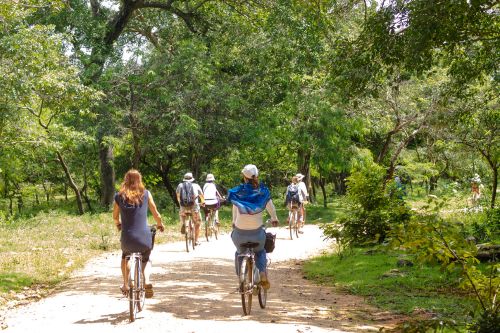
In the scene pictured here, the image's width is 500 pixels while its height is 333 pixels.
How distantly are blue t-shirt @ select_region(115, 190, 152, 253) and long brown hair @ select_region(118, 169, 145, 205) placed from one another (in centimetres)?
6

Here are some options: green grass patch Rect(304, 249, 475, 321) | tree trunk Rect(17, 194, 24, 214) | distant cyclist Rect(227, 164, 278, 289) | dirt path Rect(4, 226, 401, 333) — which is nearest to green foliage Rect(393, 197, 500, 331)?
green grass patch Rect(304, 249, 475, 321)

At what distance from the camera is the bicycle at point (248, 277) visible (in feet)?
Answer: 27.3

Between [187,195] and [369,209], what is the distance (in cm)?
457

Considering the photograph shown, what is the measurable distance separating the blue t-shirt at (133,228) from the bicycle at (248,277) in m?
1.27

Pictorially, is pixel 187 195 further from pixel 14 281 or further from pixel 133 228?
pixel 133 228

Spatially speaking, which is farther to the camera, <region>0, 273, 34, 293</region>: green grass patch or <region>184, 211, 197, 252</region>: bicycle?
<region>184, 211, 197, 252</region>: bicycle

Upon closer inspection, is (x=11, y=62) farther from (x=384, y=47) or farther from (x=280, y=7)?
(x=280, y=7)

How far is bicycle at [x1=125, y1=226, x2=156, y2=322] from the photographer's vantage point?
313 inches

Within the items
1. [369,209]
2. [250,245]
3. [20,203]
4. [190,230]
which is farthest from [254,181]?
[20,203]

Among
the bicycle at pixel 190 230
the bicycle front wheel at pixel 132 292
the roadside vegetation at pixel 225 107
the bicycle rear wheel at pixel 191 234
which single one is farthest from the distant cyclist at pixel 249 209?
the bicycle rear wheel at pixel 191 234

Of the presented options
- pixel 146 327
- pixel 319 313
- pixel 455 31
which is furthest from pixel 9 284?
pixel 455 31

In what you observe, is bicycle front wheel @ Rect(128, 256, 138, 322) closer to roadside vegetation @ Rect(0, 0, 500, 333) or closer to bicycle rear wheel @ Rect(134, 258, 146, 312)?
bicycle rear wheel @ Rect(134, 258, 146, 312)

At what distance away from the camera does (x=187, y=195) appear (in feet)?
53.8

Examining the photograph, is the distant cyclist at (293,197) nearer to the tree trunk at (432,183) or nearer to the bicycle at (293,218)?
the bicycle at (293,218)
